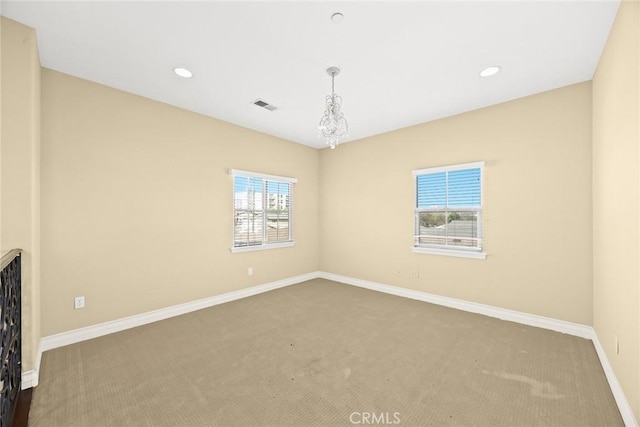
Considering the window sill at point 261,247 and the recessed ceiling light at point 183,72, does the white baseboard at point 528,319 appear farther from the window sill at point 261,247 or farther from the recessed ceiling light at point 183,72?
the recessed ceiling light at point 183,72

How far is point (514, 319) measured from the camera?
3375 millimetres

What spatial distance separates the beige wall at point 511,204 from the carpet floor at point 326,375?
49 cm

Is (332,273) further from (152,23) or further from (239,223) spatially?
(152,23)

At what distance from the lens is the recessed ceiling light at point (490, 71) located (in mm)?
2717

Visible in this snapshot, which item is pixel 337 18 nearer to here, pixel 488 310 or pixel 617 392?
pixel 617 392

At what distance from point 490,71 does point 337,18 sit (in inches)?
69.2

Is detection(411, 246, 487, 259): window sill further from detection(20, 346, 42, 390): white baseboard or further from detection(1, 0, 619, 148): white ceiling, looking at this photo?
detection(20, 346, 42, 390): white baseboard

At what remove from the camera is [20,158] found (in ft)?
6.84

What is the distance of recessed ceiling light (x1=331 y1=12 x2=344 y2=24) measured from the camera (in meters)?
2.01

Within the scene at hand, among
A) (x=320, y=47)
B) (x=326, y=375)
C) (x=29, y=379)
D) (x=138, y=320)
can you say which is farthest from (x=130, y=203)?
(x=326, y=375)

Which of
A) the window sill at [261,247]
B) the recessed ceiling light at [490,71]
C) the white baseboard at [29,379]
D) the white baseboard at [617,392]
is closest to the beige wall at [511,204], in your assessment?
the white baseboard at [617,392]

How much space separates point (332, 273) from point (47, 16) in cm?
495

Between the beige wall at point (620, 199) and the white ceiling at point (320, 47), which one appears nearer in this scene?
the beige wall at point (620, 199)

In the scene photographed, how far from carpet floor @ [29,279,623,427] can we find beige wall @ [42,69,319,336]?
0.51 m
